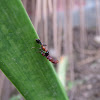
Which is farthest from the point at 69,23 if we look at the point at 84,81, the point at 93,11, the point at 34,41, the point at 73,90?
the point at 93,11

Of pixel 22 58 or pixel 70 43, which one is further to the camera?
pixel 70 43

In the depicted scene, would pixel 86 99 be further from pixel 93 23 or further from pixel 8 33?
pixel 93 23

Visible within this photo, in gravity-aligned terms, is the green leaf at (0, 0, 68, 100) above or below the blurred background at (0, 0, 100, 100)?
below

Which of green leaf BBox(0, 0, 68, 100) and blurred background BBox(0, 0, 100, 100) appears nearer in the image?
green leaf BBox(0, 0, 68, 100)

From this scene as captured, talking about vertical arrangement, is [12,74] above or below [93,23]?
below

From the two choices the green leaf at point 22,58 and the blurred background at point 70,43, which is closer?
the green leaf at point 22,58
